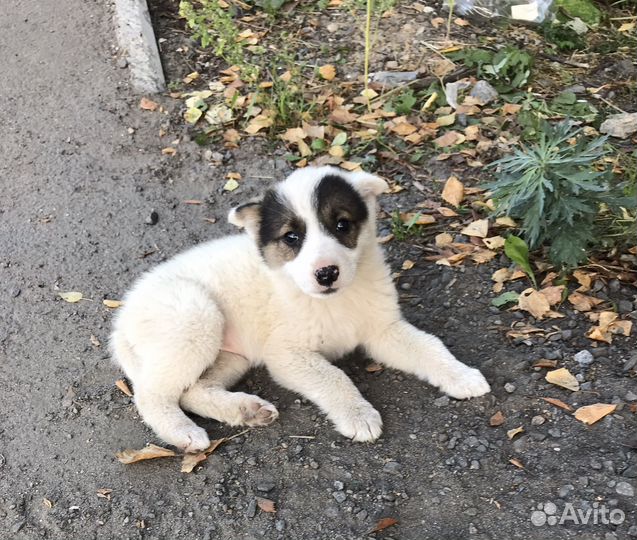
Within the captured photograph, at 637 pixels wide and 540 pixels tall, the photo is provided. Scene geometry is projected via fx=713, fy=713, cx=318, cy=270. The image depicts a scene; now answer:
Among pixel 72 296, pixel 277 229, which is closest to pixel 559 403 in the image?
pixel 277 229

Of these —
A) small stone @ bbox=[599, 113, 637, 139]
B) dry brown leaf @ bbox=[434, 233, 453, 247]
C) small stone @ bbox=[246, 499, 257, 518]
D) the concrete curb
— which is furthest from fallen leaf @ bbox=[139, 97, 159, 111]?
small stone @ bbox=[246, 499, 257, 518]

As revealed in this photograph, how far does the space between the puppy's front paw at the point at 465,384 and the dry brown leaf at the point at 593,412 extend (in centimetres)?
47

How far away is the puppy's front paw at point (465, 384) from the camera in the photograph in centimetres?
375

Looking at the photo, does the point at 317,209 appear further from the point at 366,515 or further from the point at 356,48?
the point at 356,48

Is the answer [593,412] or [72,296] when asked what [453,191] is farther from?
[72,296]

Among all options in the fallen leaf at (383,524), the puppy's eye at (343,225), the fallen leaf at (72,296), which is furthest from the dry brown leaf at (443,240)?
the fallen leaf at (72,296)

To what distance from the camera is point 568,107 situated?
19.1 feet

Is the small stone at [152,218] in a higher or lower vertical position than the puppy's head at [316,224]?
lower

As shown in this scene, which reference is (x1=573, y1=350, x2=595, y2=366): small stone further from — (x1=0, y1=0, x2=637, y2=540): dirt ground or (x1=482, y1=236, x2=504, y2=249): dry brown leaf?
(x1=482, y1=236, x2=504, y2=249): dry brown leaf

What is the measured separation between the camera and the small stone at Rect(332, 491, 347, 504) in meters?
3.37

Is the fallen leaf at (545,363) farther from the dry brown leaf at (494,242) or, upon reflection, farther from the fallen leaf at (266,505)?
the fallen leaf at (266,505)

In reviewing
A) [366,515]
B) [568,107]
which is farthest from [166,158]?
[366,515]

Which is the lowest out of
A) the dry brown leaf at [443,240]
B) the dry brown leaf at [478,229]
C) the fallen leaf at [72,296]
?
the fallen leaf at [72,296]

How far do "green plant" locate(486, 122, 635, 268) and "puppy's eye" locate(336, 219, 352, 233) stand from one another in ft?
3.57
